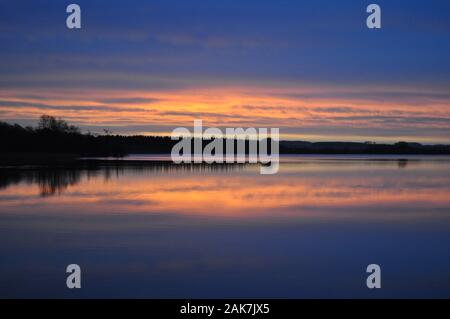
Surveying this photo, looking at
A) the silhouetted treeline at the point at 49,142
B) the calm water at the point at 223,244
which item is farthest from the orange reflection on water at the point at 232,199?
the silhouetted treeline at the point at 49,142

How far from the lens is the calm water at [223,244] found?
7.80 m

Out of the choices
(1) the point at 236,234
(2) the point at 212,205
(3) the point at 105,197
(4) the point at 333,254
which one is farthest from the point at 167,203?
(4) the point at 333,254

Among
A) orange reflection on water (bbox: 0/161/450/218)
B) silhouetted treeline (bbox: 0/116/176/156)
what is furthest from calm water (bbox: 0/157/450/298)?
silhouetted treeline (bbox: 0/116/176/156)

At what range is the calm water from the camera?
25.6ft

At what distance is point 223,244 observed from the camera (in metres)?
10.5

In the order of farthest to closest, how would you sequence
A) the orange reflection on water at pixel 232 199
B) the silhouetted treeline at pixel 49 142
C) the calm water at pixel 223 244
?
1. the silhouetted treeline at pixel 49 142
2. the orange reflection on water at pixel 232 199
3. the calm water at pixel 223 244

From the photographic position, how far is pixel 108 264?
892 cm

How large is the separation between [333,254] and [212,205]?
7.18 metres

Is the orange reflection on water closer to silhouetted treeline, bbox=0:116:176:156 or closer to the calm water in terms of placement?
the calm water

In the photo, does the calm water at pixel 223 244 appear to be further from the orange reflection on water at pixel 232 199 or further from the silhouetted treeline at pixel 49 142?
the silhouetted treeline at pixel 49 142

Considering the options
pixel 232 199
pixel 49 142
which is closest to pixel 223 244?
pixel 232 199

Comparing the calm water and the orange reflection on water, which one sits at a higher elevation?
the orange reflection on water
